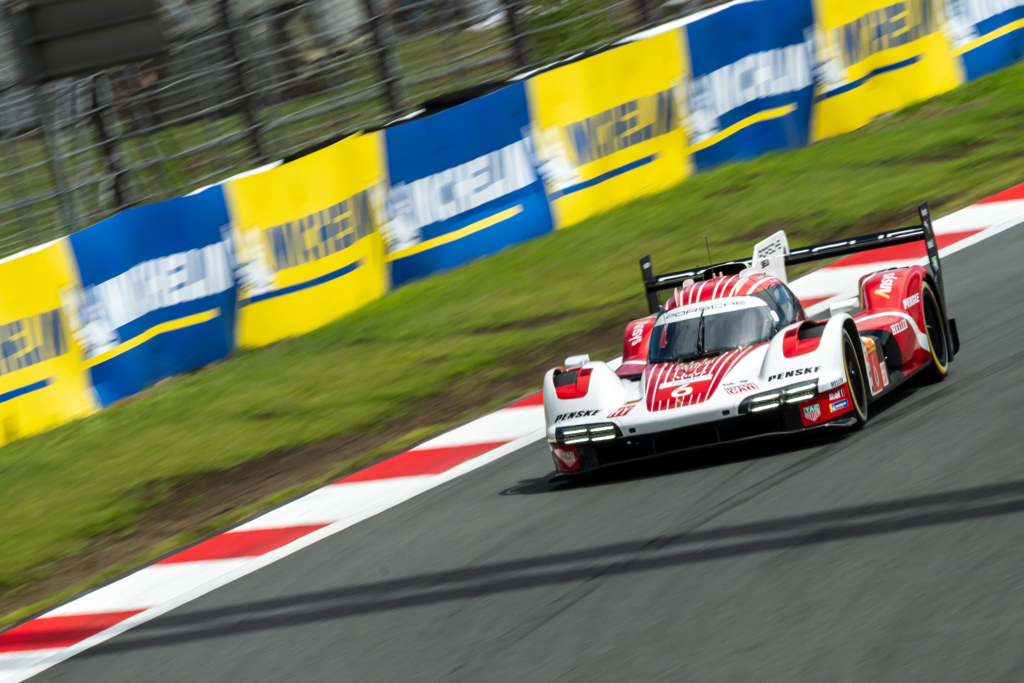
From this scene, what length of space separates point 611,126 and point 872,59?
3713mm

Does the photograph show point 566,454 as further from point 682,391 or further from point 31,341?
point 31,341

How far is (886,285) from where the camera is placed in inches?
306

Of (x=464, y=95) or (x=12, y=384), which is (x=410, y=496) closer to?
(x=12, y=384)

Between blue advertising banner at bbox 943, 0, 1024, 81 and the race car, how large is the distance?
9641 mm

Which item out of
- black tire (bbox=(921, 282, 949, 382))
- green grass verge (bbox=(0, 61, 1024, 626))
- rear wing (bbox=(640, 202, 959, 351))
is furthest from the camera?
green grass verge (bbox=(0, 61, 1024, 626))

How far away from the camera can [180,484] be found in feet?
30.2

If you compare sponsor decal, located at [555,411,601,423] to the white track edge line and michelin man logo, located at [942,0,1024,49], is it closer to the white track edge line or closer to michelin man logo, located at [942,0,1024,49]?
the white track edge line

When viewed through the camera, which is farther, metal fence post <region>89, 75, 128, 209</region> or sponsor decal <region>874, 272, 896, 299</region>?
metal fence post <region>89, 75, 128, 209</region>

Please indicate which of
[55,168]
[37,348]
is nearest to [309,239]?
[55,168]

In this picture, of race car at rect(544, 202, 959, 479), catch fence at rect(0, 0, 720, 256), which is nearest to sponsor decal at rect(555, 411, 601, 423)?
race car at rect(544, 202, 959, 479)

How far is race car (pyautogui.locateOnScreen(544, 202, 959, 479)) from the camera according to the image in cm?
667

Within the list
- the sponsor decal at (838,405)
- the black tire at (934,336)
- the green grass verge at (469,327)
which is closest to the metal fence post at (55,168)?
the green grass verge at (469,327)

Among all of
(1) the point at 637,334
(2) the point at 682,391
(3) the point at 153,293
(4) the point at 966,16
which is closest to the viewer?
(2) the point at 682,391

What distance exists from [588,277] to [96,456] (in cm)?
471
